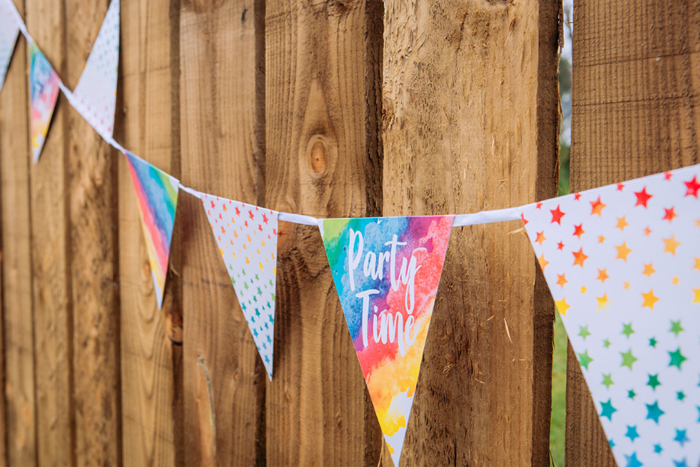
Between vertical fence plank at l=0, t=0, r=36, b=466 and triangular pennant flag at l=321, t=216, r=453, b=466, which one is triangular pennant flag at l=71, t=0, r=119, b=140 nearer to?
vertical fence plank at l=0, t=0, r=36, b=466

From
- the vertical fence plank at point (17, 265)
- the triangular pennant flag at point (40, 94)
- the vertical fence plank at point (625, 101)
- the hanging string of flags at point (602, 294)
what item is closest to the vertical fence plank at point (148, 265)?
the triangular pennant flag at point (40, 94)

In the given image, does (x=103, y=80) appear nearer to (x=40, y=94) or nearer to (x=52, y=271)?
A: (x=40, y=94)

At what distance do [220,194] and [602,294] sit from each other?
29.3 inches

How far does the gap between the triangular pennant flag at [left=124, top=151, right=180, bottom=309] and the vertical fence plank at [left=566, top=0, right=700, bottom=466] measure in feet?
2.61

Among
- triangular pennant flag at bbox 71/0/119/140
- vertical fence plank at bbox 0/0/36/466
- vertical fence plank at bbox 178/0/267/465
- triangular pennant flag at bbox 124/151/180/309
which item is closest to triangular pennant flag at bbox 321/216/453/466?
vertical fence plank at bbox 178/0/267/465

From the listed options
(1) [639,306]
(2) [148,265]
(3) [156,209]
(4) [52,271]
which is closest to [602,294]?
(1) [639,306]

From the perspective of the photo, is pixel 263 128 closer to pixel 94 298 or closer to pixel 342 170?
pixel 342 170

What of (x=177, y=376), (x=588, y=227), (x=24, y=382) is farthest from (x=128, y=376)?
(x=588, y=227)

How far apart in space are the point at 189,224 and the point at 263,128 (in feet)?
0.99

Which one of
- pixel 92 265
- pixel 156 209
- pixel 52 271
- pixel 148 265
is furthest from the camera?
pixel 52 271

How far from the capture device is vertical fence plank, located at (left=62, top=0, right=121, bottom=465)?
4.44 ft

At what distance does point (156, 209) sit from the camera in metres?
1.12

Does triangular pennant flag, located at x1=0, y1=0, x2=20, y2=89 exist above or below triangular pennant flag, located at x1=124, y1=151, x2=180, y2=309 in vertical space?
above

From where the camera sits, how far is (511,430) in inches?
24.5
